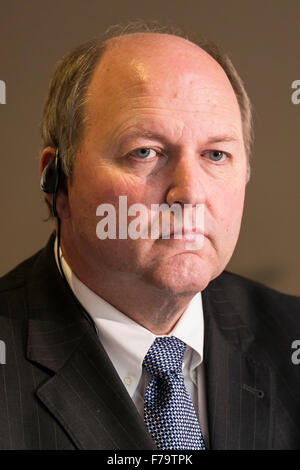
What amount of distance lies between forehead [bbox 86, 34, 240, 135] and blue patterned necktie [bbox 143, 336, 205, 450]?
435 mm

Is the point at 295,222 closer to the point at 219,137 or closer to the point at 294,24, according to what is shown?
the point at 294,24

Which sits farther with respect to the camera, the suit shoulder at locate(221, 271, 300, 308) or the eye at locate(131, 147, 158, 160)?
the suit shoulder at locate(221, 271, 300, 308)

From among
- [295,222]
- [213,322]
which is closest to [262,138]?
[295,222]

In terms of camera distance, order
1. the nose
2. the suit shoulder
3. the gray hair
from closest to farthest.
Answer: the nose < the gray hair < the suit shoulder

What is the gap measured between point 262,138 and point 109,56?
0.59m

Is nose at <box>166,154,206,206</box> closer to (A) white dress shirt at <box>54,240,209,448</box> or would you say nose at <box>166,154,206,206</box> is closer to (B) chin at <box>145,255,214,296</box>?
(B) chin at <box>145,255,214,296</box>

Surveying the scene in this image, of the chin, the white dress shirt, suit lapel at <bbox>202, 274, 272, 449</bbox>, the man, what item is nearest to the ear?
the man

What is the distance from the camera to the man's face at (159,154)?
1.20 metres

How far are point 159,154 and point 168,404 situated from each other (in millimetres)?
447

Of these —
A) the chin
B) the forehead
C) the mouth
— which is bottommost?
the chin

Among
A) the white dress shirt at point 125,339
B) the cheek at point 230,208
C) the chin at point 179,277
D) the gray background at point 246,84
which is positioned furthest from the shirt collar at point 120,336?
the gray background at point 246,84

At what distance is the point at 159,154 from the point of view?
1.22 meters

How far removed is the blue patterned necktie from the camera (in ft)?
4.11
